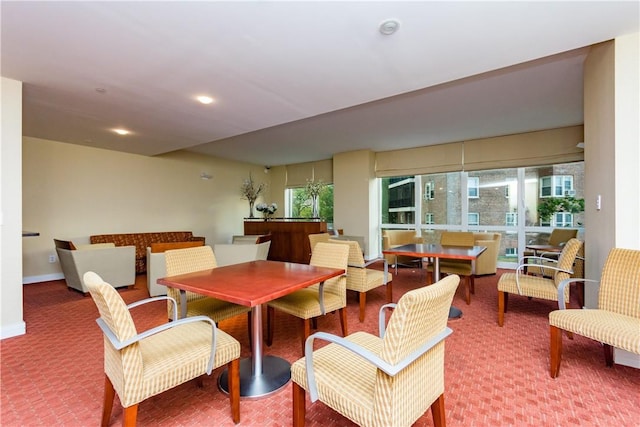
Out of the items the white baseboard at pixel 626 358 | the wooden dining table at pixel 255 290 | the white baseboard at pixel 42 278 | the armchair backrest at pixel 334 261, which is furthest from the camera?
the white baseboard at pixel 42 278

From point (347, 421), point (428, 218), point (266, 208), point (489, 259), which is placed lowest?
point (347, 421)

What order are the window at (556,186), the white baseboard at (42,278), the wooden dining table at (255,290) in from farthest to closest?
the window at (556,186), the white baseboard at (42,278), the wooden dining table at (255,290)

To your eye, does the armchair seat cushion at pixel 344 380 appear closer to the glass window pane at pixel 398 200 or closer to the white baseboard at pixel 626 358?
the white baseboard at pixel 626 358

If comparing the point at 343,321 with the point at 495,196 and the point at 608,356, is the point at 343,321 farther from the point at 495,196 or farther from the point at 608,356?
the point at 495,196

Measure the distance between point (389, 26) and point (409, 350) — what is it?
202 centimetres

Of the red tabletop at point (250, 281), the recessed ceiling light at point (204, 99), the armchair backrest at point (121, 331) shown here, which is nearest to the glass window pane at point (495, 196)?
the red tabletop at point (250, 281)

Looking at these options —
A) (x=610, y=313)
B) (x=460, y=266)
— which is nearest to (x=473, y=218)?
(x=460, y=266)

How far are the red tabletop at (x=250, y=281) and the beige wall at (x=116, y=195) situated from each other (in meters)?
4.85

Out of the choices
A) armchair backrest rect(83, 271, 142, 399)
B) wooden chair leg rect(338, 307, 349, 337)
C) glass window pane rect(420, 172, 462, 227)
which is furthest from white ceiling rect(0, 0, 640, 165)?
wooden chair leg rect(338, 307, 349, 337)

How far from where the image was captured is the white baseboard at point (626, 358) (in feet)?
7.12

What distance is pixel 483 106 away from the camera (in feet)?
13.5

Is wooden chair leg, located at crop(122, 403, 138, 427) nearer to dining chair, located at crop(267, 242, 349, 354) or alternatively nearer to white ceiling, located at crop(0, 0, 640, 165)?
dining chair, located at crop(267, 242, 349, 354)

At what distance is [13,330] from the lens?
9.40ft

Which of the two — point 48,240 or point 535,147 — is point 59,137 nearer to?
point 48,240
